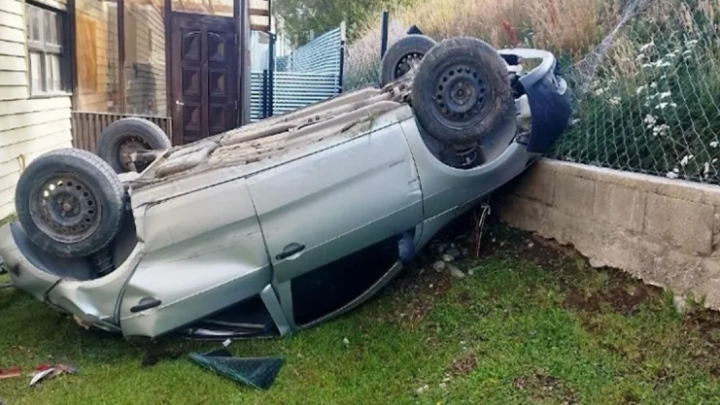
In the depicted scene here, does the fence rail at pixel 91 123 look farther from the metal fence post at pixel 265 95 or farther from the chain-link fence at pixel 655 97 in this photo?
the chain-link fence at pixel 655 97

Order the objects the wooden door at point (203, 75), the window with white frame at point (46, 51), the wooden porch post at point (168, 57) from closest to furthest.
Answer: the window with white frame at point (46, 51), the wooden porch post at point (168, 57), the wooden door at point (203, 75)

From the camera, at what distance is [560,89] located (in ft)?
12.7

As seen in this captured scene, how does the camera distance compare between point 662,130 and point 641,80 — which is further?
point 641,80

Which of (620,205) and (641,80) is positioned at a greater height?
(641,80)

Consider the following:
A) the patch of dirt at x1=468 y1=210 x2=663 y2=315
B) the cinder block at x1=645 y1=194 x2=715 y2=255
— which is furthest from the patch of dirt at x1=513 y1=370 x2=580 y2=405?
the cinder block at x1=645 y1=194 x2=715 y2=255

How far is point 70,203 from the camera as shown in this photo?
11.5ft

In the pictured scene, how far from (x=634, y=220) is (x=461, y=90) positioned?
4.08 feet

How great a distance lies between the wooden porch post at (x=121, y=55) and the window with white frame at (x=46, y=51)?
2.85 ft

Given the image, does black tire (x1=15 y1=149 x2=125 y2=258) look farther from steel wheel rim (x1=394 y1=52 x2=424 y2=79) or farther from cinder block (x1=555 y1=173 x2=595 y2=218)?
steel wheel rim (x1=394 y1=52 x2=424 y2=79)

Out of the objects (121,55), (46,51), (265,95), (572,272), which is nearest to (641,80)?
(572,272)

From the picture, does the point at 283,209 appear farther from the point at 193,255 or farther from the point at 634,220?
the point at 634,220

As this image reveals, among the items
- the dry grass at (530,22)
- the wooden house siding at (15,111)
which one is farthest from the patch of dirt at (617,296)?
the wooden house siding at (15,111)

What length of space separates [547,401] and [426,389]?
596mm

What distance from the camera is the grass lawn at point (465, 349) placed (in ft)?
9.02
